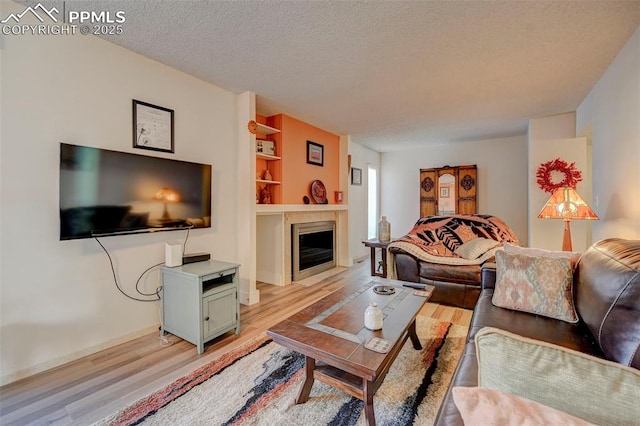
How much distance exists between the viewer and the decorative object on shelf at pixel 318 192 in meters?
4.34

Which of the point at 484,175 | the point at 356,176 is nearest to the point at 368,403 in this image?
the point at 356,176

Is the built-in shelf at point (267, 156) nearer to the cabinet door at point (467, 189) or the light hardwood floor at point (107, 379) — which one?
the light hardwood floor at point (107, 379)

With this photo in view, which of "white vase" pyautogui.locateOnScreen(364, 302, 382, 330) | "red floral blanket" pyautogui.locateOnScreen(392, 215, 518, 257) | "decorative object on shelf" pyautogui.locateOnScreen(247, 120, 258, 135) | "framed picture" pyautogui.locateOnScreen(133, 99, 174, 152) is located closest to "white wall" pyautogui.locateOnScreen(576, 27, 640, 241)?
"red floral blanket" pyautogui.locateOnScreen(392, 215, 518, 257)

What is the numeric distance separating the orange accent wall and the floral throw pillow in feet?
8.78

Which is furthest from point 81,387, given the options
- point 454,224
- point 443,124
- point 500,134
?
point 500,134

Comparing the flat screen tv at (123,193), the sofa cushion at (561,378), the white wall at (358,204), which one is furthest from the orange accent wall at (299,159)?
the sofa cushion at (561,378)

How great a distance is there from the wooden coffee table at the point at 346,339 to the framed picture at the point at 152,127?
6.31ft

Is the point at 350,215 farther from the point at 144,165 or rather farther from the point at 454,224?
the point at 144,165

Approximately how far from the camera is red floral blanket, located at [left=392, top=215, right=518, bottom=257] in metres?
3.42

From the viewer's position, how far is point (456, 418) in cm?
83

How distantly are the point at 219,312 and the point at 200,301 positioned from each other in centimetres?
22

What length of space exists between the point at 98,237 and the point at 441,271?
10.1ft

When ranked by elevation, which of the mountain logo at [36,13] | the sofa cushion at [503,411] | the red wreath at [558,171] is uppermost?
the mountain logo at [36,13]

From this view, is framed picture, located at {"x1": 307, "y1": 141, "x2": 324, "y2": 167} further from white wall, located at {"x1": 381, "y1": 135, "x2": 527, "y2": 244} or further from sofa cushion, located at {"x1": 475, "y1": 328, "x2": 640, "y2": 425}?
sofa cushion, located at {"x1": 475, "y1": 328, "x2": 640, "y2": 425}
